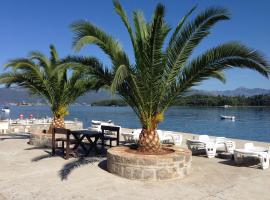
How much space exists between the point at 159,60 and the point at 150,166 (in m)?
2.47

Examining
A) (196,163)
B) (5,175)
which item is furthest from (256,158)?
(5,175)

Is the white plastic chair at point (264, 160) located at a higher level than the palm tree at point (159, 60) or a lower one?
lower

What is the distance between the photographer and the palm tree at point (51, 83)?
12.3 m

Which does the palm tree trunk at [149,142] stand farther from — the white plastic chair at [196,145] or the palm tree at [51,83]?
the palm tree at [51,83]

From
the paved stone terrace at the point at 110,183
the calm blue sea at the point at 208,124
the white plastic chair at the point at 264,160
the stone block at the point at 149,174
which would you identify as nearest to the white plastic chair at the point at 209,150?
the paved stone terrace at the point at 110,183

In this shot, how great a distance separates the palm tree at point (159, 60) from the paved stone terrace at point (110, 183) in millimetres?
1432

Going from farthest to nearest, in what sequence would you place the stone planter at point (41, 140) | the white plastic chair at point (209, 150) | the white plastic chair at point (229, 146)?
1. the stone planter at point (41, 140)
2. the white plastic chair at point (229, 146)
3. the white plastic chair at point (209, 150)

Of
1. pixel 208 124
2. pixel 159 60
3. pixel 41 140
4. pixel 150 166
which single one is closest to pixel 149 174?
pixel 150 166

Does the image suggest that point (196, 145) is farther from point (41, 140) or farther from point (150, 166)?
point (41, 140)

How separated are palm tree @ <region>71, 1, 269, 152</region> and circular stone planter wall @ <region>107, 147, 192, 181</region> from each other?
86 centimetres

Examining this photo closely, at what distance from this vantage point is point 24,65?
12.1m

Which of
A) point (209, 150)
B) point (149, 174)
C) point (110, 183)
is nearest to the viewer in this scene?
point (110, 183)

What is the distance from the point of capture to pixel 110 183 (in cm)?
674

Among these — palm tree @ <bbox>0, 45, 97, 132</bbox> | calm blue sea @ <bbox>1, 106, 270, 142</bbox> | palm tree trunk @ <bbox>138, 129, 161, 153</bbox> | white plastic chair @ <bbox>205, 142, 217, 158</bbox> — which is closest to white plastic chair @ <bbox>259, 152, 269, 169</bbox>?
white plastic chair @ <bbox>205, 142, 217, 158</bbox>
